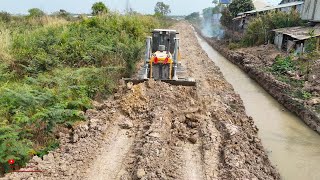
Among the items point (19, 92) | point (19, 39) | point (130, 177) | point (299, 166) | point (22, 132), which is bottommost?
point (299, 166)

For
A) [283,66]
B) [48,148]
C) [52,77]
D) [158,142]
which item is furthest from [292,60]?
[48,148]

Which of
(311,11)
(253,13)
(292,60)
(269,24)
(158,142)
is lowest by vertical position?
(158,142)

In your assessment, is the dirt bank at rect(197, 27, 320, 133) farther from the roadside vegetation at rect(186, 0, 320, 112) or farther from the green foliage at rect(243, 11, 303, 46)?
the green foliage at rect(243, 11, 303, 46)

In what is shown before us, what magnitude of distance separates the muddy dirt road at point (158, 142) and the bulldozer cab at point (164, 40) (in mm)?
2626

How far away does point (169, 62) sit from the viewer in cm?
1209

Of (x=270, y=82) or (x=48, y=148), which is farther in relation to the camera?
(x=270, y=82)

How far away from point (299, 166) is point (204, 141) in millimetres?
3068

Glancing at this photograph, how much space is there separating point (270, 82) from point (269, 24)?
1282cm

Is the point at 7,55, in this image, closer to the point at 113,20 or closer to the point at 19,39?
the point at 19,39

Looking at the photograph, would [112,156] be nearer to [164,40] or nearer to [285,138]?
[285,138]

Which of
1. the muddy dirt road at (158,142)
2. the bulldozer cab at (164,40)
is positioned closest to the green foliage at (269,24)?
the bulldozer cab at (164,40)

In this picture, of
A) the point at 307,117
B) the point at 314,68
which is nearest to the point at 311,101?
the point at 307,117

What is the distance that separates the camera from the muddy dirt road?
681 cm

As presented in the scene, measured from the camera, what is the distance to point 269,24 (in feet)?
92.3
